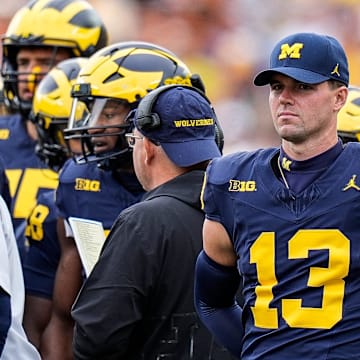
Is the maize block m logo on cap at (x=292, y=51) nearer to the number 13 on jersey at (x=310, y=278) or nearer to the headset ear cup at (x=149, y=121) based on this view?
the number 13 on jersey at (x=310, y=278)

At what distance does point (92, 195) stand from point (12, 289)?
3.77ft

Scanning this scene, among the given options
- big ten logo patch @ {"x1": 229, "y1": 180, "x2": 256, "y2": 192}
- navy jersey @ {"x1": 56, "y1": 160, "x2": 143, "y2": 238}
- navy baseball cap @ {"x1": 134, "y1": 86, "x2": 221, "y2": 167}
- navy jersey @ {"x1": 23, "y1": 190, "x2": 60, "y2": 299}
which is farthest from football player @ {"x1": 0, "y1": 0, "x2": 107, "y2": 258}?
big ten logo patch @ {"x1": 229, "y1": 180, "x2": 256, "y2": 192}

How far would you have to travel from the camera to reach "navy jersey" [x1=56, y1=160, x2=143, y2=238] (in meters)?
4.94

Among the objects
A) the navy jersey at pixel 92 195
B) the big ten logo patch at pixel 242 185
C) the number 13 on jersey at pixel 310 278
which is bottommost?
the navy jersey at pixel 92 195

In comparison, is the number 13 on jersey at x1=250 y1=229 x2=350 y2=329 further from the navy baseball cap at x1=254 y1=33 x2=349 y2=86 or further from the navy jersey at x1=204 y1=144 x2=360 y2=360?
the navy baseball cap at x1=254 y1=33 x2=349 y2=86

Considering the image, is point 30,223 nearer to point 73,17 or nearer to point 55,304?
point 55,304

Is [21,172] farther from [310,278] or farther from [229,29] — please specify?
[229,29]

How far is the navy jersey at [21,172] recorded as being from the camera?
19.6 ft

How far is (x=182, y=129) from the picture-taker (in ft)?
13.4

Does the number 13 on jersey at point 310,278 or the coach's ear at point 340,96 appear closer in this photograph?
the number 13 on jersey at point 310,278

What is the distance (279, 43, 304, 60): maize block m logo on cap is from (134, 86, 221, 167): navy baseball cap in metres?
0.72

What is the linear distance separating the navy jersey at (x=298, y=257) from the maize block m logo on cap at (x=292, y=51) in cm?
30

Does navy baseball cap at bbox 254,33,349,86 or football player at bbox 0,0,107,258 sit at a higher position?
navy baseball cap at bbox 254,33,349,86

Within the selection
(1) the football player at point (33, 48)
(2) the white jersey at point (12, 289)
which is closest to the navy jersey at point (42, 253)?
(1) the football player at point (33, 48)
